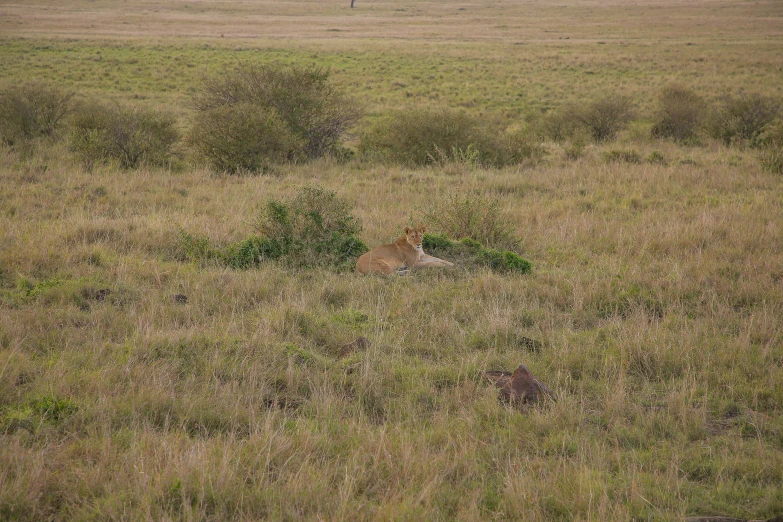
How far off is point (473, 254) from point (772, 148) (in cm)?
1087

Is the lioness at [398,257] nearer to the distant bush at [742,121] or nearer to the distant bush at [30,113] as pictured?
the distant bush at [30,113]

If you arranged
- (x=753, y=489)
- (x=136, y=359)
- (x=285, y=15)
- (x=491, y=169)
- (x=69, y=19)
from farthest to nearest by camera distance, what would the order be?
(x=285, y=15) → (x=69, y=19) → (x=491, y=169) → (x=136, y=359) → (x=753, y=489)

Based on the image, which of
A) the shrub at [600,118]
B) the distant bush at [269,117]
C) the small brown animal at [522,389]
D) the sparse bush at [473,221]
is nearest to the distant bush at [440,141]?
the distant bush at [269,117]

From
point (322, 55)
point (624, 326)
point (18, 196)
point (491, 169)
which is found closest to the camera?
point (624, 326)

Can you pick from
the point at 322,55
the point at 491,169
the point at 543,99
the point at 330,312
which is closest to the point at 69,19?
the point at 322,55

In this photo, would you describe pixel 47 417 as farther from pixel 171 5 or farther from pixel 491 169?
pixel 171 5

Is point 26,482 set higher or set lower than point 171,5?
lower

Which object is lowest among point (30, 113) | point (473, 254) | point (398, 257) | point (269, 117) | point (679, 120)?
point (473, 254)

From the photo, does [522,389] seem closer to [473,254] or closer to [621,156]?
[473,254]

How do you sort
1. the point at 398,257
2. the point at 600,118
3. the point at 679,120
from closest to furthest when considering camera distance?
the point at 398,257, the point at 679,120, the point at 600,118

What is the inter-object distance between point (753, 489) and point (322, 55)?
1893 inches

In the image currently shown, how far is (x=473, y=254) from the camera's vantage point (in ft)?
29.3

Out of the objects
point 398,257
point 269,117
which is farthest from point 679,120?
point 398,257

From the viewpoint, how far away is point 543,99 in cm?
3130
